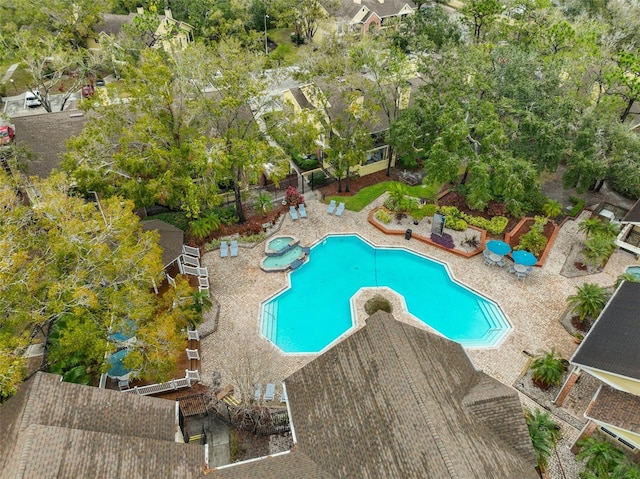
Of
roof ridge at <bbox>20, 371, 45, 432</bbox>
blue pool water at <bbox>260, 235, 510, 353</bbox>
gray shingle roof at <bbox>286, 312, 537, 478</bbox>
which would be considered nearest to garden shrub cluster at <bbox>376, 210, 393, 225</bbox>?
blue pool water at <bbox>260, 235, 510, 353</bbox>

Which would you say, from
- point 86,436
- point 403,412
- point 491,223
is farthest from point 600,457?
point 86,436

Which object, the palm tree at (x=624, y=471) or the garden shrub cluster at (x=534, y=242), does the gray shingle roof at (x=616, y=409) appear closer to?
the palm tree at (x=624, y=471)

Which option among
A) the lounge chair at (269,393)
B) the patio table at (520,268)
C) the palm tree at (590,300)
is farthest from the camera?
the patio table at (520,268)

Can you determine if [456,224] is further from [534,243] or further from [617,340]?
[617,340]

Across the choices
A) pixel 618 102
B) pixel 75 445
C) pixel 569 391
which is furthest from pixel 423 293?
pixel 618 102

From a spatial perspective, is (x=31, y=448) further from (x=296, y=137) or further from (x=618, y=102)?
(x=618, y=102)

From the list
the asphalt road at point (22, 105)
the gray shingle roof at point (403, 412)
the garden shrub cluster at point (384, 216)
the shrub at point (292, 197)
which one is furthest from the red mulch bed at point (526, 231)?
the asphalt road at point (22, 105)
